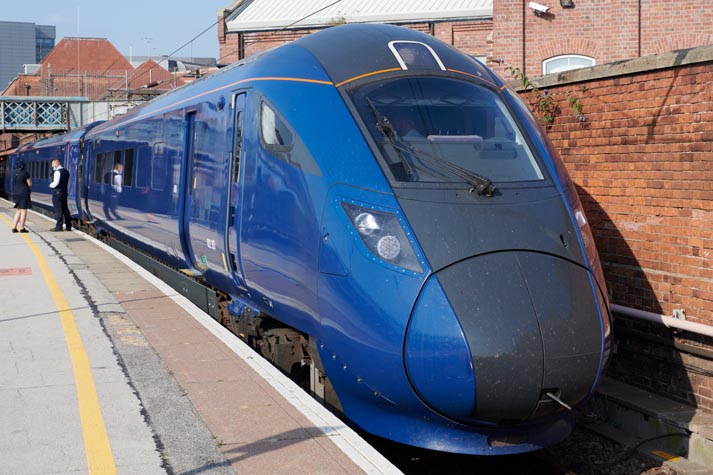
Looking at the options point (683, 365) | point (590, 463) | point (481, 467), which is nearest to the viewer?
point (481, 467)

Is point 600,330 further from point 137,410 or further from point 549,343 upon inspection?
point 137,410

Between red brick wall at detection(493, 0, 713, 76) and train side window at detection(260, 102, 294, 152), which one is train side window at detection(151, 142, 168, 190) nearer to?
train side window at detection(260, 102, 294, 152)

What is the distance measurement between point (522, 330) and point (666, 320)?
3.20m

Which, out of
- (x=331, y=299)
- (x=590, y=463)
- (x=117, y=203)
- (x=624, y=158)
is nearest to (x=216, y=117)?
(x=331, y=299)

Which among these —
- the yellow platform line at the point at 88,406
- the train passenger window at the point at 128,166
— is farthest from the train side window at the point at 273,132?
the train passenger window at the point at 128,166

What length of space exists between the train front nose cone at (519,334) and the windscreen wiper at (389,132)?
94 centimetres

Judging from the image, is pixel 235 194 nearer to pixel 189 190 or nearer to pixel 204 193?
pixel 204 193

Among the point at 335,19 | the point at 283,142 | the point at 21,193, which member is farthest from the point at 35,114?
the point at 283,142

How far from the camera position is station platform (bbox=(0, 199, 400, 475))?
488 centimetres

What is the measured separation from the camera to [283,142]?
21.6ft

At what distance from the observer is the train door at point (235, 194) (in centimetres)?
749

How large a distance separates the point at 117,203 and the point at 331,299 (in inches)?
409

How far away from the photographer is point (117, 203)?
49.8ft

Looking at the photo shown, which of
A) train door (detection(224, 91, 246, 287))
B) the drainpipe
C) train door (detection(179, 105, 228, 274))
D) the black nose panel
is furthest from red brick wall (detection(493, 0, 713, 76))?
the black nose panel
